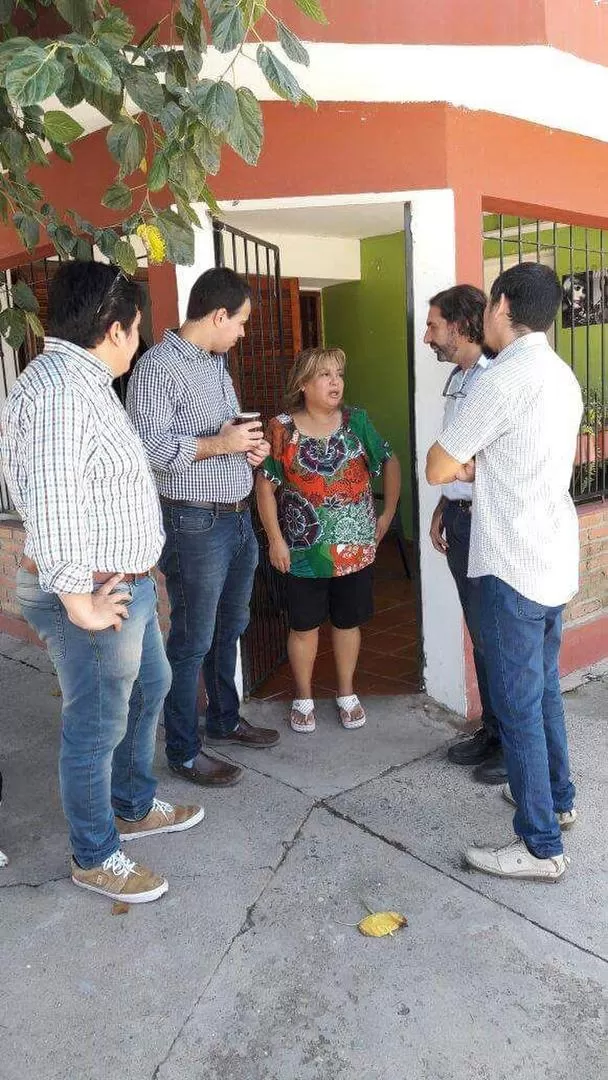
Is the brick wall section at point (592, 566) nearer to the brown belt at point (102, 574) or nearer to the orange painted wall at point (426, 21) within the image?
the orange painted wall at point (426, 21)

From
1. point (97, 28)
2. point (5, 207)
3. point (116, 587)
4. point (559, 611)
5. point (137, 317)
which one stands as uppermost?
point (97, 28)

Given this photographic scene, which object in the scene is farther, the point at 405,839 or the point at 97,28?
the point at 405,839

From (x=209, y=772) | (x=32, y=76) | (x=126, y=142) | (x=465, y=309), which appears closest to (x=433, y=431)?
(x=465, y=309)

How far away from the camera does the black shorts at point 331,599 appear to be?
3.82 metres

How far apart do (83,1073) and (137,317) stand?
6.66ft

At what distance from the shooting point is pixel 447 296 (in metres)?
3.25

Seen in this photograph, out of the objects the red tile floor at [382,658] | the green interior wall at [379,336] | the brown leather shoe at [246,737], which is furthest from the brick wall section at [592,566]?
the green interior wall at [379,336]

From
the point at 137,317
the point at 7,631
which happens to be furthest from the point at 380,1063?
the point at 7,631

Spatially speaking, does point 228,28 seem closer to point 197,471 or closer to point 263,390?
point 197,471

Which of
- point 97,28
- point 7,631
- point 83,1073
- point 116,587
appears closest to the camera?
point 83,1073

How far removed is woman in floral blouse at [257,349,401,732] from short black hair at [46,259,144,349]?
130 centimetres

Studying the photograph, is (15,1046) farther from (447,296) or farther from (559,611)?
(447,296)

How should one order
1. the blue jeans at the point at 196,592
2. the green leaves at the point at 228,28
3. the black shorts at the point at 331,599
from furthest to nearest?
the black shorts at the point at 331,599 → the blue jeans at the point at 196,592 → the green leaves at the point at 228,28

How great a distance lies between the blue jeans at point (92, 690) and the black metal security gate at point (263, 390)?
5.18ft
